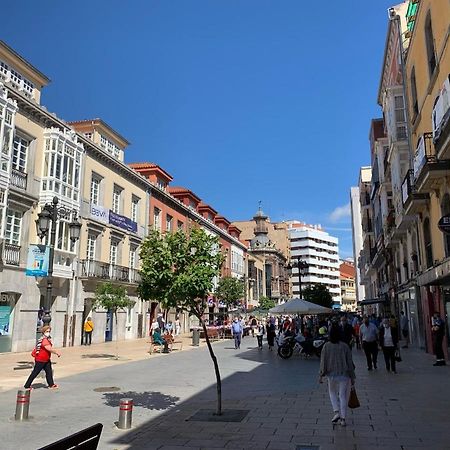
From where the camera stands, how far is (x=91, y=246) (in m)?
29.2

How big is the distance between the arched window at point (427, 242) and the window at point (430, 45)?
601 centimetres

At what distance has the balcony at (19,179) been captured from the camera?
72.8 feet

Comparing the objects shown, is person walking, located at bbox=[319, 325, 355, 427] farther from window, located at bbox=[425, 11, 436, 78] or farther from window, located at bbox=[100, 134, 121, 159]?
window, located at bbox=[100, 134, 121, 159]

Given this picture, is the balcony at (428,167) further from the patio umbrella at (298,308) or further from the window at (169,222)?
the window at (169,222)

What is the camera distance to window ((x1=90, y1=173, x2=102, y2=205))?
2955cm

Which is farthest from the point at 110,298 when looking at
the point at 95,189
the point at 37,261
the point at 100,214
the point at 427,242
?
the point at 427,242

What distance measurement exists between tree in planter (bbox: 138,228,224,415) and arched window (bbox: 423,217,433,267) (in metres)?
12.8

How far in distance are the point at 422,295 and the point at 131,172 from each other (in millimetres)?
21771

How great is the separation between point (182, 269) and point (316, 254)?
404 feet

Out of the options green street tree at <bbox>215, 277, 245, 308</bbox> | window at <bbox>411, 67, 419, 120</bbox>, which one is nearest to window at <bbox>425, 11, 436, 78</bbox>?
window at <bbox>411, 67, 419, 120</bbox>

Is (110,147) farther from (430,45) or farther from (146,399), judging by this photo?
(146,399)

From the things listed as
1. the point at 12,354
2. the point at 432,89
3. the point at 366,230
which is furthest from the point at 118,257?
the point at 366,230

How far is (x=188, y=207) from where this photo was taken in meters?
46.1

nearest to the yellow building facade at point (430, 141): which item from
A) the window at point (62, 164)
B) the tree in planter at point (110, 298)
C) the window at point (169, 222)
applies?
the tree in planter at point (110, 298)
